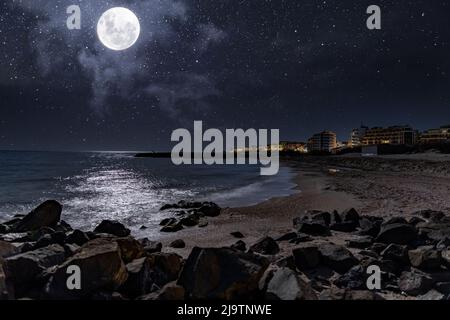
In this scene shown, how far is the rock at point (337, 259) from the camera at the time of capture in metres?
5.62

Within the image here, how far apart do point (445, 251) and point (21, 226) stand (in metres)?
13.4

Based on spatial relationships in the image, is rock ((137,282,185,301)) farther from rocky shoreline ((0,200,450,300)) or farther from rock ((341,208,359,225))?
rock ((341,208,359,225))

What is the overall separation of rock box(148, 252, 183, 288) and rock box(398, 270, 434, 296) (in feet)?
13.3

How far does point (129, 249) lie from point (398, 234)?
21.5ft

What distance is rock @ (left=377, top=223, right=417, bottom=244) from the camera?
23.1 feet

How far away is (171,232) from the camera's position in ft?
34.9

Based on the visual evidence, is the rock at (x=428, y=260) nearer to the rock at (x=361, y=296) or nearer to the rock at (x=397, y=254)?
the rock at (x=397, y=254)

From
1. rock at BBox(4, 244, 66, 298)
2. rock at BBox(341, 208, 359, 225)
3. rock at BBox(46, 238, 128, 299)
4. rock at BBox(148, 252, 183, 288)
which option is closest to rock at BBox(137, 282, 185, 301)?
rock at BBox(46, 238, 128, 299)

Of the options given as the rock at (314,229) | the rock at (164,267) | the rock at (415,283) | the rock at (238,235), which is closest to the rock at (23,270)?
the rock at (164,267)

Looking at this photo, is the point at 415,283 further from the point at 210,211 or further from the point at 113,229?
the point at 210,211

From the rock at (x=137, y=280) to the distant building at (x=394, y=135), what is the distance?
160 metres

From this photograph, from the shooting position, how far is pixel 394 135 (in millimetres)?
145875

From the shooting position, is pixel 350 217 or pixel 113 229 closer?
pixel 350 217

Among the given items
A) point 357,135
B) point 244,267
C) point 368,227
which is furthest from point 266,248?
point 357,135
